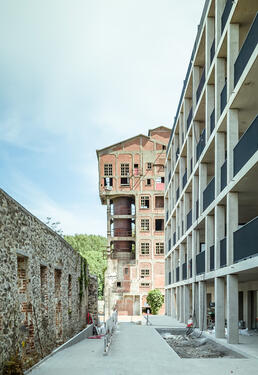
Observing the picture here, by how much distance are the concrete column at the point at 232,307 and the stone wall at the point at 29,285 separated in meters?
5.82

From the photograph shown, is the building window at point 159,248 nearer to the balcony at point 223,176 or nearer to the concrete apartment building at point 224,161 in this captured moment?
the concrete apartment building at point 224,161

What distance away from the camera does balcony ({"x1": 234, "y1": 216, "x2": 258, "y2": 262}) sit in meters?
13.3

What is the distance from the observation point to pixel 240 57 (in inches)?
586

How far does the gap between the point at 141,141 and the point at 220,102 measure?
1605 inches

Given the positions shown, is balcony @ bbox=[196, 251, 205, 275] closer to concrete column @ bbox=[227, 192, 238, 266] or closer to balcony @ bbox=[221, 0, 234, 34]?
concrete column @ bbox=[227, 192, 238, 266]

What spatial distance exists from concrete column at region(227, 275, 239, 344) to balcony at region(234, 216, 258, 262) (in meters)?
0.90

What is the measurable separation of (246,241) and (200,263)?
8.78 m

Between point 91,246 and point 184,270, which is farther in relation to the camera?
point 91,246

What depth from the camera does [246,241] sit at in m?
14.1

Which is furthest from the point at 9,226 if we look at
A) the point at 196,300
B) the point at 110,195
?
the point at 110,195

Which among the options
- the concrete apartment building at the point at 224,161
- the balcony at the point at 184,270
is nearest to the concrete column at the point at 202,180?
the concrete apartment building at the point at 224,161

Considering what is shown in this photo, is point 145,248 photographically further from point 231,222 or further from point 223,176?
point 231,222

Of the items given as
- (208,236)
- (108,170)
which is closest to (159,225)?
(108,170)

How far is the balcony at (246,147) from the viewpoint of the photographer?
13.1 m
